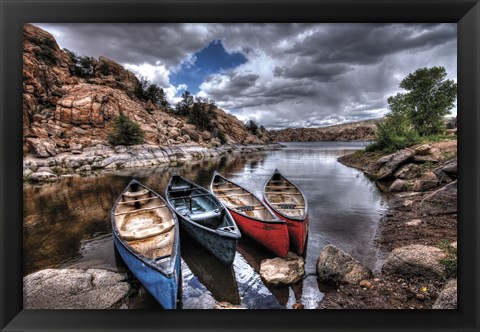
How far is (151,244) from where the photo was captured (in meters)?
4.43

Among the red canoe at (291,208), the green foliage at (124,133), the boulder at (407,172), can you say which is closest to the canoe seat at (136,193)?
the red canoe at (291,208)

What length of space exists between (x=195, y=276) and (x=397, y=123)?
1765 centimetres

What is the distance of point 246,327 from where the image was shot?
2.42 m

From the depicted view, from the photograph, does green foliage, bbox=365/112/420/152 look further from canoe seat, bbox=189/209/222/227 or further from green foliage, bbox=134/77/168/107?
green foliage, bbox=134/77/168/107

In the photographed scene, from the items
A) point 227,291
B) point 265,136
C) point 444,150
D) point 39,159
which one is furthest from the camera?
point 265,136

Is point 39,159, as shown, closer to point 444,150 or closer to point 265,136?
point 444,150

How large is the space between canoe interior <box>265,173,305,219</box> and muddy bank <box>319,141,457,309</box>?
2.08 metres

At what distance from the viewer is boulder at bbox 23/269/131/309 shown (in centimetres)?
332

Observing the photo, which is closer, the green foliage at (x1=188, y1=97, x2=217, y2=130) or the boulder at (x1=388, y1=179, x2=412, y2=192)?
the boulder at (x1=388, y1=179, x2=412, y2=192)

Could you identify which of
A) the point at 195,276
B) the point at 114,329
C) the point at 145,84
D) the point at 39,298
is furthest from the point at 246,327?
the point at 145,84

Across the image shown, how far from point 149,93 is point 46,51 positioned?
13148 millimetres

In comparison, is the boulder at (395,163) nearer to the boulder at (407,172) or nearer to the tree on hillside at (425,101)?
the boulder at (407,172)

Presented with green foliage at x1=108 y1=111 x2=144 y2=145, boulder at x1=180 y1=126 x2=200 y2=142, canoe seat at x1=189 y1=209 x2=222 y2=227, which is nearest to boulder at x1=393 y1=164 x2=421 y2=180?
canoe seat at x1=189 y1=209 x2=222 y2=227
